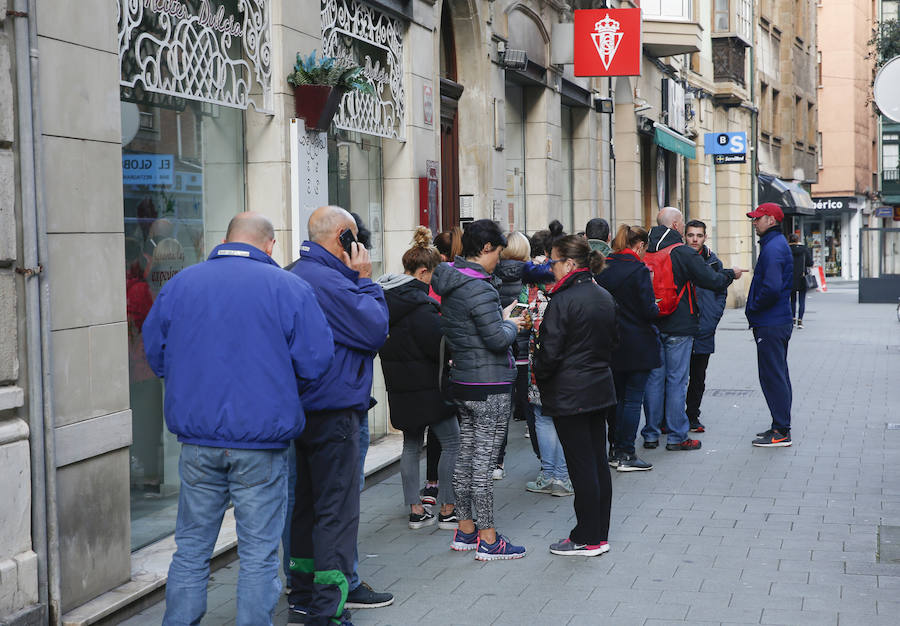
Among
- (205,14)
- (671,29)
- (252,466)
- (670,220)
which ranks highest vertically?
(671,29)

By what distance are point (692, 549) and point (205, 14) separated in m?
4.30

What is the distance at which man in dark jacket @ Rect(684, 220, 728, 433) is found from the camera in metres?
10.6

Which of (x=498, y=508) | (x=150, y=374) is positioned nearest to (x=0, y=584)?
(x=150, y=374)

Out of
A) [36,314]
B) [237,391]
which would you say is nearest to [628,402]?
[237,391]

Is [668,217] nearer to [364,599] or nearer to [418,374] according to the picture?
[418,374]

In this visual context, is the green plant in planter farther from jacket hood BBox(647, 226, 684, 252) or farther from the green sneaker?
the green sneaker

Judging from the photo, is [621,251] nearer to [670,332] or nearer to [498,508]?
[670,332]

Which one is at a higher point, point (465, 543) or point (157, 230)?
point (157, 230)

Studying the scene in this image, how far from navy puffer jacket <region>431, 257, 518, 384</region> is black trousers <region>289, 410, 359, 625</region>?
3.72 ft

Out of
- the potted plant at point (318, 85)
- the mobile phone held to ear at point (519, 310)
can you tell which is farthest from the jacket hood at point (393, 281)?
the potted plant at point (318, 85)

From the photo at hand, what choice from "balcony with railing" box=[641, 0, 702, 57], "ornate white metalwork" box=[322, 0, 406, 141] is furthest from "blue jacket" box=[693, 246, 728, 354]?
"balcony with railing" box=[641, 0, 702, 57]

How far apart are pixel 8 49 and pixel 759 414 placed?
8.82 m

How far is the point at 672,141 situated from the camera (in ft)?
72.5

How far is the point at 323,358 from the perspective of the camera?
4.73m
